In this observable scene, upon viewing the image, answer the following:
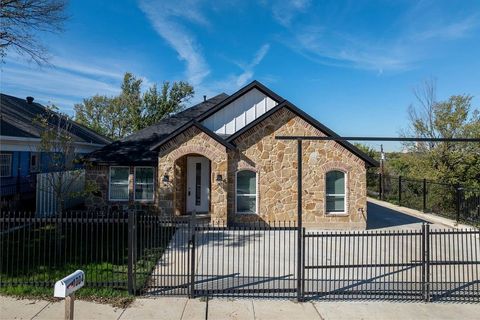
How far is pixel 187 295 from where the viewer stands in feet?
23.9

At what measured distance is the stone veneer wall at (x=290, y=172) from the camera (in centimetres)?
1479

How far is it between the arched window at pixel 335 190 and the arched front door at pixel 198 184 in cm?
553

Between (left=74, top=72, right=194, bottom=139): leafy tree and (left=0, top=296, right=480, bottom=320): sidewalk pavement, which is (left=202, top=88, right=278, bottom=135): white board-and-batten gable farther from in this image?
(left=74, top=72, right=194, bottom=139): leafy tree

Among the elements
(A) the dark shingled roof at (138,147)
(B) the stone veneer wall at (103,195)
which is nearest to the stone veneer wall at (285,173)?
(B) the stone veneer wall at (103,195)

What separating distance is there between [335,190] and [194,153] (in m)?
6.15

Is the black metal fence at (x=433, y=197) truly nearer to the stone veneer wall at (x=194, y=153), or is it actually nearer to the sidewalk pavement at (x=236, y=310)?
the sidewalk pavement at (x=236, y=310)

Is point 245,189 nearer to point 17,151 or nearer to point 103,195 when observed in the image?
point 103,195

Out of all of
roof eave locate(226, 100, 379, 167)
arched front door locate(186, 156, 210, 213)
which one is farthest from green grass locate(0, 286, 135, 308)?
arched front door locate(186, 156, 210, 213)

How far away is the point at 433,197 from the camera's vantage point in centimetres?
1908

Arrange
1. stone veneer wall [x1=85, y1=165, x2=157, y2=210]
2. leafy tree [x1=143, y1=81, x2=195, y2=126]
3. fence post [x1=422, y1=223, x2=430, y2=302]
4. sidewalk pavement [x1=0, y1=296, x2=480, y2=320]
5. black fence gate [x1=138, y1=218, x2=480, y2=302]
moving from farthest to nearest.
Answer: leafy tree [x1=143, y1=81, x2=195, y2=126], stone veneer wall [x1=85, y1=165, x2=157, y2=210], black fence gate [x1=138, y1=218, x2=480, y2=302], fence post [x1=422, y1=223, x2=430, y2=302], sidewalk pavement [x1=0, y1=296, x2=480, y2=320]

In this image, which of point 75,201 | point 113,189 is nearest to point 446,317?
point 113,189

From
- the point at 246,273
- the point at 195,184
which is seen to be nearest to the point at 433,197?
the point at 195,184

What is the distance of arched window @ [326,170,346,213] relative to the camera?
1500 centimetres

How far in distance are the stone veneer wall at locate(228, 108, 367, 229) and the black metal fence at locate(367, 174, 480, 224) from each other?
5.30 m
